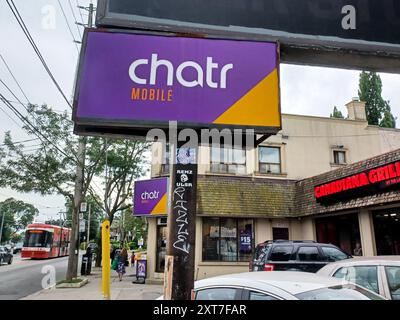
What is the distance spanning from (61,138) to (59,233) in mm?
25003

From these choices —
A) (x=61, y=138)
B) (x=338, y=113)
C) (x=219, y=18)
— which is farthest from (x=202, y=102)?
(x=338, y=113)

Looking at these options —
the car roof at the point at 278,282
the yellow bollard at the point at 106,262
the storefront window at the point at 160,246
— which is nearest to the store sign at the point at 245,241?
the storefront window at the point at 160,246

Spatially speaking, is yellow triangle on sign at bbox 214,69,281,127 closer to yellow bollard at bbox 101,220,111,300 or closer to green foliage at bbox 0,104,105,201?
yellow bollard at bbox 101,220,111,300

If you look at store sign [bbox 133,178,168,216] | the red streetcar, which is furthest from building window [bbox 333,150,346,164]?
the red streetcar

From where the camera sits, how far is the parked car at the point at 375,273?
4941 mm

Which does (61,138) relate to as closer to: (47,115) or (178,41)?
(47,115)

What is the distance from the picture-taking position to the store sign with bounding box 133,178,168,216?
17.9 meters

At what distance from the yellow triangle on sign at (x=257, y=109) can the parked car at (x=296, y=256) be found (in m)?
8.91

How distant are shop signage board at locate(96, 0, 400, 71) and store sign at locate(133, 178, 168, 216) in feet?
48.1

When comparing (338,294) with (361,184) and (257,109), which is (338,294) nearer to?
(257,109)

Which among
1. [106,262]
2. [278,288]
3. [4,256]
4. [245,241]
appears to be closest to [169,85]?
[106,262]

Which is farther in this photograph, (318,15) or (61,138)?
(61,138)

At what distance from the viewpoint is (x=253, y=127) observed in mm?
3113

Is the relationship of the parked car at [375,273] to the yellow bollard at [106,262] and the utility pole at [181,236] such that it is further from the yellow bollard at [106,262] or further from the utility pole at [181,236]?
the yellow bollard at [106,262]
